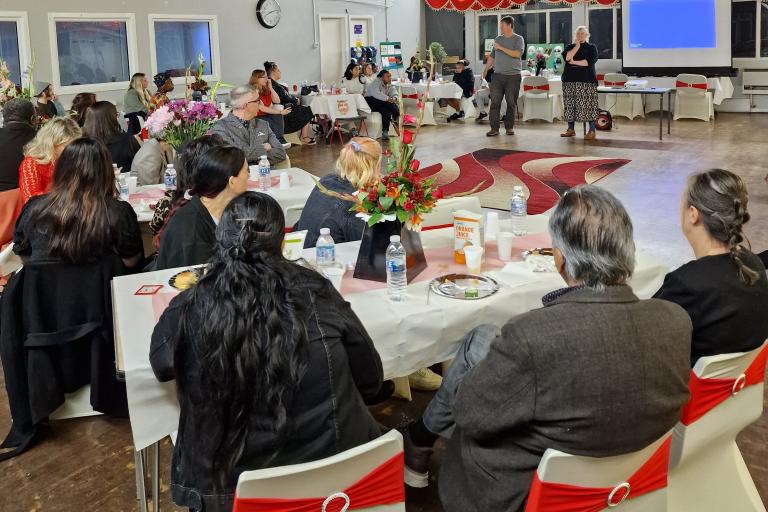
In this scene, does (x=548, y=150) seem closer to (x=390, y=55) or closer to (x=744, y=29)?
(x=390, y=55)

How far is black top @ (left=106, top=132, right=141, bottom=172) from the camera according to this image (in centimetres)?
507

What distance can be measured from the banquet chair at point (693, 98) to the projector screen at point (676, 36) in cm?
62

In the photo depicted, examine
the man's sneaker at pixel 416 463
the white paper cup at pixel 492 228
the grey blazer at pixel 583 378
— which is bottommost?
the man's sneaker at pixel 416 463

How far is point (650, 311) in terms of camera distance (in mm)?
1642

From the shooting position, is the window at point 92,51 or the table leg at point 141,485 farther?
the window at point 92,51

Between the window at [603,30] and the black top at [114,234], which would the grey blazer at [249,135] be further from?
the window at [603,30]

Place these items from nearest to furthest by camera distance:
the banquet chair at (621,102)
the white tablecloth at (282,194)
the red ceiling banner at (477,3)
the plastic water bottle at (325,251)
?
the plastic water bottle at (325,251) → the white tablecloth at (282,194) → the red ceiling banner at (477,3) → the banquet chair at (621,102)

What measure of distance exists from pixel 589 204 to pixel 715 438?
32.1 inches

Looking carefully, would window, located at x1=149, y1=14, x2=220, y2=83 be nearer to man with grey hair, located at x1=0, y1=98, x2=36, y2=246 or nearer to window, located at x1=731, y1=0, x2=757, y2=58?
man with grey hair, located at x1=0, y1=98, x2=36, y2=246

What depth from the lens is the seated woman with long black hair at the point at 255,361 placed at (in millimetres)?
1615

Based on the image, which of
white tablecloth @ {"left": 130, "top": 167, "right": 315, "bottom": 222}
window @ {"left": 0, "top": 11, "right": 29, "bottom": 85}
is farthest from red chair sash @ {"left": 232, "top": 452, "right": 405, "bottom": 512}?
window @ {"left": 0, "top": 11, "right": 29, "bottom": 85}

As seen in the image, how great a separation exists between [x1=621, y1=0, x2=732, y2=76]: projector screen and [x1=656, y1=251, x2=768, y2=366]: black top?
12.0m

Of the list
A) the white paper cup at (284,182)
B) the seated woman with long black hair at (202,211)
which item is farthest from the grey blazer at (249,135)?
the seated woman with long black hair at (202,211)

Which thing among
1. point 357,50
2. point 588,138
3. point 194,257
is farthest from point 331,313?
point 357,50
